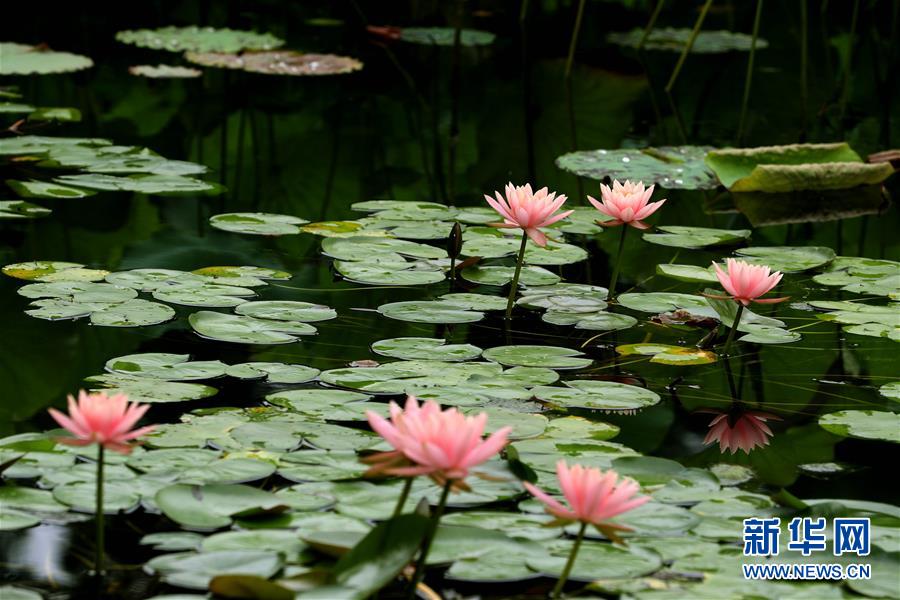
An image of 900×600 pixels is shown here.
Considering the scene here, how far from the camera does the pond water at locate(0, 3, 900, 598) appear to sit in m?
1.62

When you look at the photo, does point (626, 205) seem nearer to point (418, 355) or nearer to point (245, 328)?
point (418, 355)

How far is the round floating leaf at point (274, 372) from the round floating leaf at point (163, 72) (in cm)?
436

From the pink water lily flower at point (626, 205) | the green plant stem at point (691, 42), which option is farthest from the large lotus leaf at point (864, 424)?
the green plant stem at point (691, 42)

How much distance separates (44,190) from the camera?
12.3ft

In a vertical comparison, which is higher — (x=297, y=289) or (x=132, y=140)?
(x=132, y=140)

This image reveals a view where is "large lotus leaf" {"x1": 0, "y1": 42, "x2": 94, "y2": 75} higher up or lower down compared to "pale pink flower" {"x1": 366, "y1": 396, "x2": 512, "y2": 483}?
higher up

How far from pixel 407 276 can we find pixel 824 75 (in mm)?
5777

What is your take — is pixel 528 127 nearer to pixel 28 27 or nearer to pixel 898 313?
pixel 898 313

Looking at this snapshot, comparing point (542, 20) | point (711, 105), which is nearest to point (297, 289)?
point (711, 105)

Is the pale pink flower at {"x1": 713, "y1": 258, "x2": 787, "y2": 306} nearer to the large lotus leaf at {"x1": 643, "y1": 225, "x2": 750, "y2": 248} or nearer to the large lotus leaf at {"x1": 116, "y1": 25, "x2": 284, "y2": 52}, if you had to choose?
the large lotus leaf at {"x1": 643, "y1": 225, "x2": 750, "y2": 248}

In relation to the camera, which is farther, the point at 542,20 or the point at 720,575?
the point at 542,20

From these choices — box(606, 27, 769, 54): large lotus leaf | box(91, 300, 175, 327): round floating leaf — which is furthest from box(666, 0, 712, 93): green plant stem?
box(91, 300, 175, 327): round floating leaf

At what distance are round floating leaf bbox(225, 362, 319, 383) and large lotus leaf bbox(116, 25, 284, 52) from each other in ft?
16.7

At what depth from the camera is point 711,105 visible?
6625 mm
